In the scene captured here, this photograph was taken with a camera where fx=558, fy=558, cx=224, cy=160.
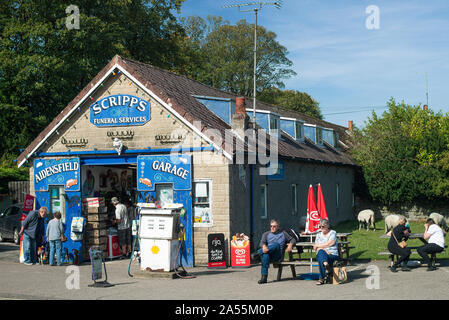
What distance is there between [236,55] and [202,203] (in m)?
41.0

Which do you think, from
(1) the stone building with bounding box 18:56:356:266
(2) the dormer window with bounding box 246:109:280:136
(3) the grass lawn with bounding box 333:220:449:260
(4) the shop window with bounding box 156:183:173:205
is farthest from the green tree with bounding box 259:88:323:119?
(4) the shop window with bounding box 156:183:173:205

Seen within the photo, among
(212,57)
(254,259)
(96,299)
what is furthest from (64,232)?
(212,57)

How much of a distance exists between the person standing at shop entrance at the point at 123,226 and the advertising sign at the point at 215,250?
4.13m

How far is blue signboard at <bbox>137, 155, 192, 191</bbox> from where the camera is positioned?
18156mm

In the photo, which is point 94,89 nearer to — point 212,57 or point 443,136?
point 443,136

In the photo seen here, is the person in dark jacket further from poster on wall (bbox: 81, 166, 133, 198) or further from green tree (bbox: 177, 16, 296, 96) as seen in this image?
green tree (bbox: 177, 16, 296, 96)

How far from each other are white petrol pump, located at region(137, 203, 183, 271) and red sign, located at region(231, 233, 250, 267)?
8.97 ft

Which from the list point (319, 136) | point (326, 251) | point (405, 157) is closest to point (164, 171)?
point (326, 251)

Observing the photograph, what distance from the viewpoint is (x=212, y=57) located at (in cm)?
5753

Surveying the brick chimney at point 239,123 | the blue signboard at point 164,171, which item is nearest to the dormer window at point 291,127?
the brick chimney at point 239,123

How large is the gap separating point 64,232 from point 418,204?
941 inches

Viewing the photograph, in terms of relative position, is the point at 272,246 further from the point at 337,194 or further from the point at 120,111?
the point at 337,194

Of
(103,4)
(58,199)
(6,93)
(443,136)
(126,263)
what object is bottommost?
(126,263)

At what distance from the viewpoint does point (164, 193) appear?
61.4ft
